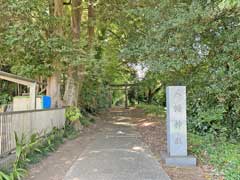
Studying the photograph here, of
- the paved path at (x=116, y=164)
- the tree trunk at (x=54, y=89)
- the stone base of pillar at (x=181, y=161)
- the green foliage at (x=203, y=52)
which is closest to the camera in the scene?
the paved path at (x=116, y=164)

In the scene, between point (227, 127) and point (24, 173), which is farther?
point (227, 127)

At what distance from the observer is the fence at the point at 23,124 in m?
6.18

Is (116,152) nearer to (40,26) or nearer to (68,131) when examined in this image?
(68,131)

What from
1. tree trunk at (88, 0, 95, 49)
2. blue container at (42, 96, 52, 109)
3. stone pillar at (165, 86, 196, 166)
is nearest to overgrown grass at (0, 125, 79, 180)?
blue container at (42, 96, 52, 109)

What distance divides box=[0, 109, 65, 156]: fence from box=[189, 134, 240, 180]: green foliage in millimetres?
4495

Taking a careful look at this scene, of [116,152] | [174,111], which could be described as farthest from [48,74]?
[174,111]

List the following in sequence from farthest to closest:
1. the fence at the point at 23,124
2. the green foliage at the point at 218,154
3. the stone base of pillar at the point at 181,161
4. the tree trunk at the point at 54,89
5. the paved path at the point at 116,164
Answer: the tree trunk at the point at 54,89 < the stone base of pillar at the point at 181,161 < the fence at the point at 23,124 < the green foliage at the point at 218,154 < the paved path at the point at 116,164

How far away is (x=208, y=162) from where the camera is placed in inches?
275

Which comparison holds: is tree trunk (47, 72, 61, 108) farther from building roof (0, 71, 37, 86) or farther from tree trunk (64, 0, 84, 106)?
building roof (0, 71, 37, 86)

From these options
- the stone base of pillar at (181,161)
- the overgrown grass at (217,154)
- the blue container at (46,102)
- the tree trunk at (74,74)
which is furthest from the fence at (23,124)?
the overgrown grass at (217,154)

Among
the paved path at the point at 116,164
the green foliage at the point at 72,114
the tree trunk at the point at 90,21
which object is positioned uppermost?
the tree trunk at the point at 90,21

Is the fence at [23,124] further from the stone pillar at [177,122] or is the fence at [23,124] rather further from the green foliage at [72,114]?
the stone pillar at [177,122]

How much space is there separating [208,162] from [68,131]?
261 inches

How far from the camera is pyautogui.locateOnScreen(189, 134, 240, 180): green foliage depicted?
6068 millimetres
